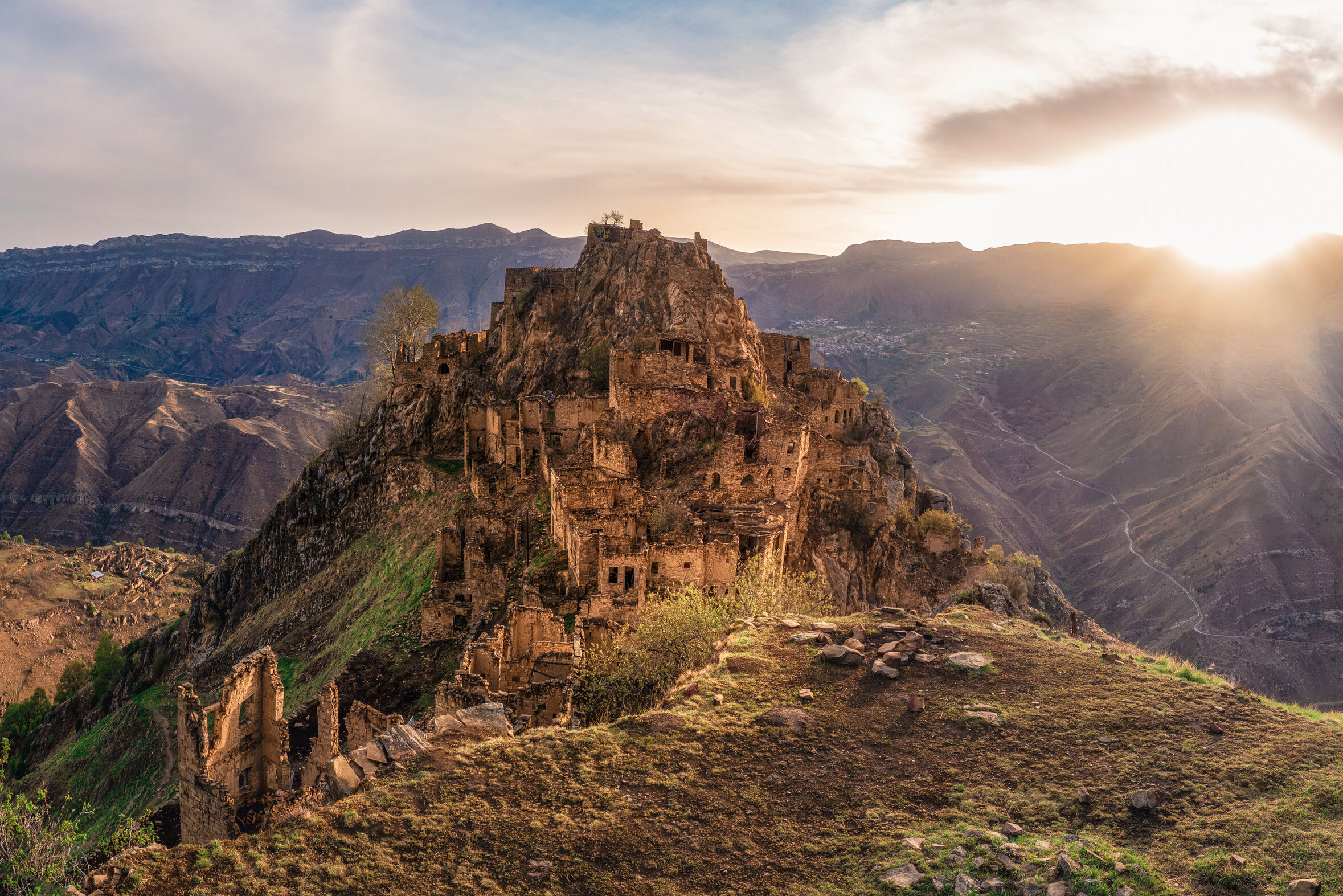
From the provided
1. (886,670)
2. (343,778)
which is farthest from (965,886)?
(343,778)

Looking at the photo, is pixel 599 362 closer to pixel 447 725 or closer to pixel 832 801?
pixel 447 725

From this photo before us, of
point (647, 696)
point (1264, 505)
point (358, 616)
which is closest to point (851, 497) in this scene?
point (358, 616)

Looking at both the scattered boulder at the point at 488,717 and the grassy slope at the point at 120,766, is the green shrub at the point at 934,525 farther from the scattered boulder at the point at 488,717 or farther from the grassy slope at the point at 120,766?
the grassy slope at the point at 120,766

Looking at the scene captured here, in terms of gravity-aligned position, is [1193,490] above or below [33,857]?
below

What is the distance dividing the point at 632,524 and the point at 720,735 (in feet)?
55.8

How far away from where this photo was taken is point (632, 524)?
31.2 m

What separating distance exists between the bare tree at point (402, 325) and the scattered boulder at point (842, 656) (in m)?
61.6

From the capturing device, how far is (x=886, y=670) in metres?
16.9

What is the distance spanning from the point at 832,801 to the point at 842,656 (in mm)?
5123

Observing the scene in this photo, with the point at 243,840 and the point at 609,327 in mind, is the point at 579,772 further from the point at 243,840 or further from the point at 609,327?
the point at 609,327

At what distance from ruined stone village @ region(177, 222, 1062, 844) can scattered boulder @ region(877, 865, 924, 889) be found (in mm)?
7127

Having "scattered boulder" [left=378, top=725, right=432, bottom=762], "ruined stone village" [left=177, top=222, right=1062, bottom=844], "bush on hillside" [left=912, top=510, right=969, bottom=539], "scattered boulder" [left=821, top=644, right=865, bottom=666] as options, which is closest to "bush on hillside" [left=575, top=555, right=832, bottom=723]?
"ruined stone village" [left=177, top=222, right=1062, bottom=844]

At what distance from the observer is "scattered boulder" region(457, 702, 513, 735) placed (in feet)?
48.9

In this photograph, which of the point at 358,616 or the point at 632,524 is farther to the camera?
the point at 358,616
